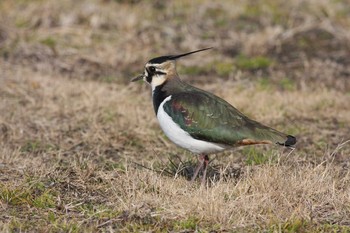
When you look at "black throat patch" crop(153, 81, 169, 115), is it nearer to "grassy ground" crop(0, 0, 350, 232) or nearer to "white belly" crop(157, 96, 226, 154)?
"white belly" crop(157, 96, 226, 154)

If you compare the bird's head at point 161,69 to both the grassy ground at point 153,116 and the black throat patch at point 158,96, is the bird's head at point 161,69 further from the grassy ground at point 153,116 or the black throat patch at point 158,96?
the grassy ground at point 153,116

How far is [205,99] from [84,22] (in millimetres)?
6799

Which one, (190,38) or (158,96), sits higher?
(158,96)

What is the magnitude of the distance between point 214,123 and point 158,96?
63 centimetres

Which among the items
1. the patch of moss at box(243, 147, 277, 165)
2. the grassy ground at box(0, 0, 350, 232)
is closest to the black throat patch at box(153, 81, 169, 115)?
the grassy ground at box(0, 0, 350, 232)

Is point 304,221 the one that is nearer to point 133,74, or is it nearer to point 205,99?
point 205,99

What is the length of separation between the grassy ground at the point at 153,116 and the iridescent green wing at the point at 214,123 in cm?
36

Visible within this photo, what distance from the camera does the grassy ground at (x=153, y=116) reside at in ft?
18.1

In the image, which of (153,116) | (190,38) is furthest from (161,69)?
(190,38)

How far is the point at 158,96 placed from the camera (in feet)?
20.7

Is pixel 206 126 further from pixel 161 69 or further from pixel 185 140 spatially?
pixel 161 69

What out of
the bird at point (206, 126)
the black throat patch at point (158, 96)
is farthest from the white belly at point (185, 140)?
the black throat patch at point (158, 96)

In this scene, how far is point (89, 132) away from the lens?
27.1ft

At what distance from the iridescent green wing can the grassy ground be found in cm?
36
